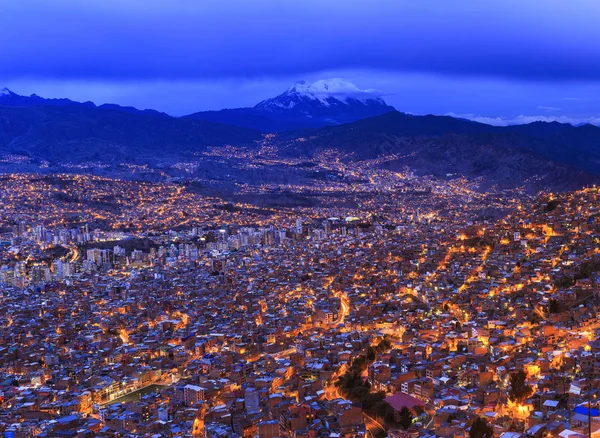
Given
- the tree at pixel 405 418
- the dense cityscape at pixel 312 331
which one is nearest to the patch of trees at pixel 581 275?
the dense cityscape at pixel 312 331

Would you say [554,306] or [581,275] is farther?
[581,275]

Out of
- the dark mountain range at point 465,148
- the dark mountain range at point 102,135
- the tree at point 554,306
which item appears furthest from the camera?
the dark mountain range at point 102,135

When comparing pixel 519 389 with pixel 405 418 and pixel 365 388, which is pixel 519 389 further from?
pixel 365 388

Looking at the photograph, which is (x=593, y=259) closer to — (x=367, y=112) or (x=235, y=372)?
(x=235, y=372)

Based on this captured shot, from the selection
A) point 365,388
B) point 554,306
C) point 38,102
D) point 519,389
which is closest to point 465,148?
point 554,306

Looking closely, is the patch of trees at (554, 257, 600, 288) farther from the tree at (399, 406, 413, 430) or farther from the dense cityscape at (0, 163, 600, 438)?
the tree at (399, 406, 413, 430)

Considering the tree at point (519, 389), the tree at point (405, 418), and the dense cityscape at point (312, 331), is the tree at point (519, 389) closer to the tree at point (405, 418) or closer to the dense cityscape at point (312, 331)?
the dense cityscape at point (312, 331)
